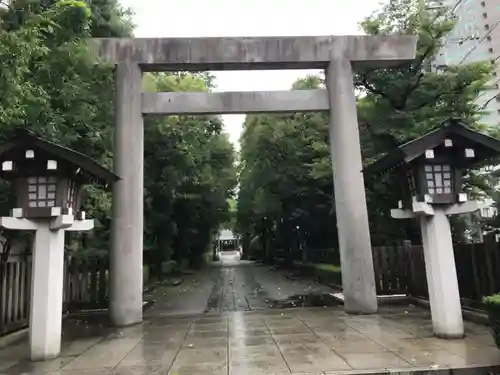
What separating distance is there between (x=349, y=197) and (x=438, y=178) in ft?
10.6

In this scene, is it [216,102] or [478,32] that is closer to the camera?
[216,102]

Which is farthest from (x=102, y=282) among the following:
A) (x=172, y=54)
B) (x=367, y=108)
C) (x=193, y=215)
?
(x=193, y=215)

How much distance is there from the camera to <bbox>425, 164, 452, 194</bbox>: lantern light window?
7891 mm

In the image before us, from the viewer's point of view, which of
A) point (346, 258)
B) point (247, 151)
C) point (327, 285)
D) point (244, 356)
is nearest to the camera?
point (244, 356)

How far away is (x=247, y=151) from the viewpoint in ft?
83.0

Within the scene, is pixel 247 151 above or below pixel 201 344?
above

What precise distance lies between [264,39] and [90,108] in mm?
4846

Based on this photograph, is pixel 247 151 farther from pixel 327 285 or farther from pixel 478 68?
pixel 478 68

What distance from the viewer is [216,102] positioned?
11305 millimetres

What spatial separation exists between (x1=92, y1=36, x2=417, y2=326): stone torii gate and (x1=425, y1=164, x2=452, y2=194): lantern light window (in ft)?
10.3

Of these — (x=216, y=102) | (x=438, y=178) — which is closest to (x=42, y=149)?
(x=216, y=102)

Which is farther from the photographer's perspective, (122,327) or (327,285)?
(327,285)

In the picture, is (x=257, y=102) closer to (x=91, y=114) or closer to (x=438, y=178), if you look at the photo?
(x=91, y=114)

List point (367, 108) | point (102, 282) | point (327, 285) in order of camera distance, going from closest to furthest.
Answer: point (102, 282)
point (367, 108)
point (327, 285)
